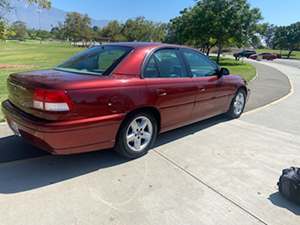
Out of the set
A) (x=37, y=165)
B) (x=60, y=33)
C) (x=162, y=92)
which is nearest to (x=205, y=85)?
(x=162, y=92)

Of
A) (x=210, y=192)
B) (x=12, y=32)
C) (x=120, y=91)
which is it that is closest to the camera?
(x=210, y=192)

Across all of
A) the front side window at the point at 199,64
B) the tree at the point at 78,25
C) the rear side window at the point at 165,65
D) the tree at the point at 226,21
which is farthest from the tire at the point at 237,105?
the tree at the point at 78,25

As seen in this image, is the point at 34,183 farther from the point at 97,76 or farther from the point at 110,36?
the point at 110,36

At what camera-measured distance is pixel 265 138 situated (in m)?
5.21

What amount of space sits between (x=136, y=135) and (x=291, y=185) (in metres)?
2.04

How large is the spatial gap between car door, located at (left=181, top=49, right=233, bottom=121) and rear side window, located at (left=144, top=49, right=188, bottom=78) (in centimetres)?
21

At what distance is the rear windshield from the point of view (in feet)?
13.0

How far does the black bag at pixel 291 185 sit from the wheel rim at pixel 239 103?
3.17 meters

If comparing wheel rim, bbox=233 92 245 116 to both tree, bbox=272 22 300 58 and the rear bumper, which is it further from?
tree, bbox=272 22 300 58

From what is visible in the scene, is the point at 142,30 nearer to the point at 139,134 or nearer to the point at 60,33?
the point at 60,33

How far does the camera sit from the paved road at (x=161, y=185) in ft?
9.41

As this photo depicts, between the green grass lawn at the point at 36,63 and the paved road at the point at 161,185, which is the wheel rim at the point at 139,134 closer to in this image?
the paved road at the point at 161,185

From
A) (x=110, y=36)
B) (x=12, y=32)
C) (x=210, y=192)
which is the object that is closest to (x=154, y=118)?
(x=210, y=192)

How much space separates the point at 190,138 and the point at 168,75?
126cm
